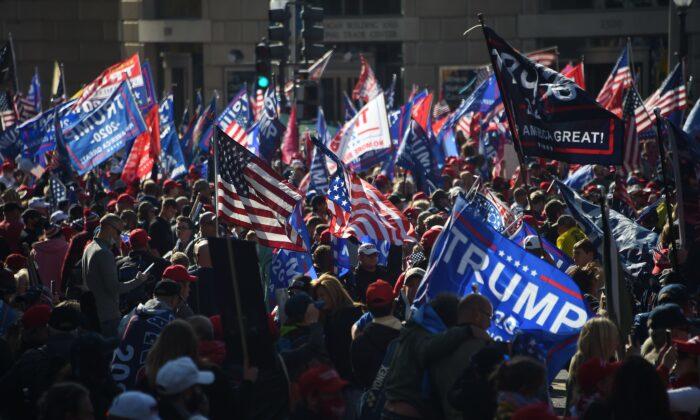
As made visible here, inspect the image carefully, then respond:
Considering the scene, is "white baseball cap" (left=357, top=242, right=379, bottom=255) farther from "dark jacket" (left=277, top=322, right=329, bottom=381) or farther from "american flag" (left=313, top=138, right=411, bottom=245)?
"dark jacket" (left=277, top=322, right=329, bottom=381)

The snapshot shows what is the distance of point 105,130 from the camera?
57.7 feet

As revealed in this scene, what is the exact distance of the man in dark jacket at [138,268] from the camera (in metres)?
10.9

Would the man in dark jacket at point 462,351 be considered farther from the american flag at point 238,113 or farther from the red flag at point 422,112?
the american flag at point 238,113

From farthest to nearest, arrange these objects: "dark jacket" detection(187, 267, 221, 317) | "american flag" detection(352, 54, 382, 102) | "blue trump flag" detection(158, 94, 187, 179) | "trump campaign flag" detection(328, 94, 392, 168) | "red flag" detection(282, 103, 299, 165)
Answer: "american flag" detection(352, 54, 382, 102), "red flag" detection(282, 103, 299, 165), "blue trump flag" detection(158, 94, 187, 179), "trump campaign flag" detection(328, 94, 392, 168), "dark jacket" detection(187, 267, 221, 317)

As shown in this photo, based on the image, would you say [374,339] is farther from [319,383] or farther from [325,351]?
[319,383]

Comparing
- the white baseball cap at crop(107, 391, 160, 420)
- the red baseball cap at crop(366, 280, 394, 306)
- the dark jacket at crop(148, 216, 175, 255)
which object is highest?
the red baseball cap at crop(366, 280, 394, 306)

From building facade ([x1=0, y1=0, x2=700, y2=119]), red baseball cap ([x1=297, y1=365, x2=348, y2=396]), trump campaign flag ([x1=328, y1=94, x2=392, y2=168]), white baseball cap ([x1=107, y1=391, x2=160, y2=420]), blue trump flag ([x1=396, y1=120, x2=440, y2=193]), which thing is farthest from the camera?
building facade ([x1=0, y1=0, x2=700, y2=119])

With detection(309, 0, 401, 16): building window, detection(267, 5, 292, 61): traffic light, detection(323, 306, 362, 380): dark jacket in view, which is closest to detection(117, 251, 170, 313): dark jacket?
detection(323, 306, 362, 380): dark jacket

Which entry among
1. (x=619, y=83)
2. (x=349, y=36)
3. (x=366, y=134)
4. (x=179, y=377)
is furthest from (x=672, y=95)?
(x=349, y=36)

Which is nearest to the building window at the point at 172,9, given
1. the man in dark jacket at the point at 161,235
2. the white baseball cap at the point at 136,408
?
the man in dark jacket at the point at 161,235

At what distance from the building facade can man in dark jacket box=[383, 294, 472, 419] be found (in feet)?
103

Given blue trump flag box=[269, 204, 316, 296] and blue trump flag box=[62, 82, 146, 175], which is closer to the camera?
blue trump flag box=[269, 204, 316, 296]

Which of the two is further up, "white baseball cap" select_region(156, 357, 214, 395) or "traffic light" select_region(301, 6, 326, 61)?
"traffic light" select_region(301, 6, 326, 61)

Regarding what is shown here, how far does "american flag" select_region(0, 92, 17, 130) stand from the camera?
80.1ft
